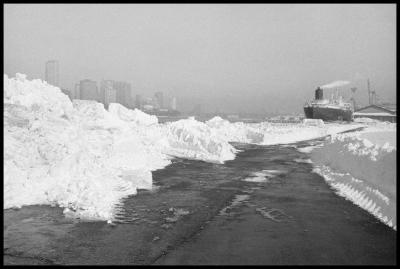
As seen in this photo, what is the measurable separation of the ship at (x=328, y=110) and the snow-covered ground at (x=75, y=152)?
164ft

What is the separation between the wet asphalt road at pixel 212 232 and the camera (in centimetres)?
716

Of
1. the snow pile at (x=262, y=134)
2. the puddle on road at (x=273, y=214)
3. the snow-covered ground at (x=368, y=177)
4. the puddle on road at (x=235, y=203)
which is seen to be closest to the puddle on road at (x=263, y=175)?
the snow-covered ground at (x=368, y=177)

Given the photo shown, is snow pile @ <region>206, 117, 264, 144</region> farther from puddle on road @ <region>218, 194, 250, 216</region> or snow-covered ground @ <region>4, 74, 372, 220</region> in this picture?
puddle on road @ <region>218, 194, 250, 216</region>

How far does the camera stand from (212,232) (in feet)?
28.8

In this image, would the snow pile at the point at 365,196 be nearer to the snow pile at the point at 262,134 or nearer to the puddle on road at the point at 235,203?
the puddle on road at the point at 235,203

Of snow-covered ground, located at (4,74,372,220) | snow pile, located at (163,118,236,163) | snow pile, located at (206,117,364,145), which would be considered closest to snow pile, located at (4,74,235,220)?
snow-covered ground, located at (4,74,372,220)

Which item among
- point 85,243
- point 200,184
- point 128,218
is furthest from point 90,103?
point 85,243

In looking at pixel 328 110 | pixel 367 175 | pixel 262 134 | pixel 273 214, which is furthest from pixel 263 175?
pixel 328 110

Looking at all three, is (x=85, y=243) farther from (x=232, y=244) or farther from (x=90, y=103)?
(x=90, y=103)

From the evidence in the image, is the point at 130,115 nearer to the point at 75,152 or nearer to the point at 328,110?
the point at 75,152

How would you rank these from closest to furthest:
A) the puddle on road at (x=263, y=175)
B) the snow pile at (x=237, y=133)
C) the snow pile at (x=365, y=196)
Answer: the snow pile at (x=365, y=196) → the puddle on road at (x=263, y=175) → the snow pile at (x=237, y=133)

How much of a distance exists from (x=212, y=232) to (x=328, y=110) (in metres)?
68.7

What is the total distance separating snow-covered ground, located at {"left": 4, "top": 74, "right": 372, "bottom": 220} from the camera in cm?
1162

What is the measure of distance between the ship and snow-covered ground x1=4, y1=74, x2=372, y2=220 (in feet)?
164
